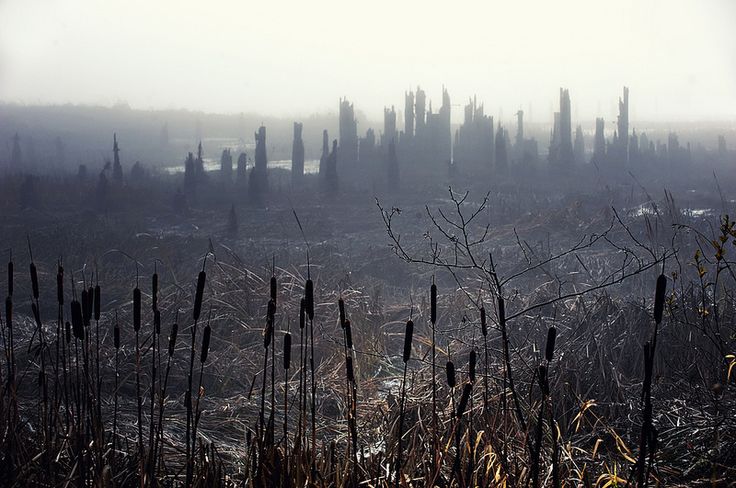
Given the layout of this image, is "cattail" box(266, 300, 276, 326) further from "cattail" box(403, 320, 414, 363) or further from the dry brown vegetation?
"cattail" box(403, 320, 414, 363)

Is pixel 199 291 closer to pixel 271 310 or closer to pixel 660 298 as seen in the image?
pixel 271 310

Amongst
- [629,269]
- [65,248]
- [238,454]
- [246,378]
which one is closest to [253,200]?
[65,248]

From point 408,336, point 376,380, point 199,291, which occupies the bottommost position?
point 376,380

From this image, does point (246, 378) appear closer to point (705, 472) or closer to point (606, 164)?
point (705, 472)

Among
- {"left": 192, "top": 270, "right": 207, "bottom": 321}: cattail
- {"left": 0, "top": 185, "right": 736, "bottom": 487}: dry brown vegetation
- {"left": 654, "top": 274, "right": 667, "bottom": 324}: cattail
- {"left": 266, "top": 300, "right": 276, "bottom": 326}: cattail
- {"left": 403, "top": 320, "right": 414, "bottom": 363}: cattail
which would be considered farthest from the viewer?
{"left": 0, "top": 185, "right": 736, "bottom": 487}: dry brown vegetation

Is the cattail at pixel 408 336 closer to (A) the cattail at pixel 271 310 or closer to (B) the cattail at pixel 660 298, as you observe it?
(A) the cattail at pixel 271 310

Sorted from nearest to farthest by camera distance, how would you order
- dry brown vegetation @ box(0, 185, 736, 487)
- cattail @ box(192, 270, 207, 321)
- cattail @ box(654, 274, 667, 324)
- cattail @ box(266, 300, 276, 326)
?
1. cattail @ box(654, 274, 667, 324)
2. cattail @ box(192, 270, 207, 321)
3. cattail @ box(266, 300, 276, 326)
4. dry brown vegetation @ box(0, 185, 736, 487)

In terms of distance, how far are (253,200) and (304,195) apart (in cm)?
228

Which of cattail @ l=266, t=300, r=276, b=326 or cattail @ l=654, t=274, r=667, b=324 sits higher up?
cattail @ l=654, t=274, r=667, b=324

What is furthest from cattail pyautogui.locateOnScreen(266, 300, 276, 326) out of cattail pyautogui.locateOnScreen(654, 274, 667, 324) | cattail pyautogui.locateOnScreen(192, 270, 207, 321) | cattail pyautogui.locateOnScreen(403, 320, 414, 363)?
cattail pyautogui.locateOnScreen(654, 274, 667, 324)

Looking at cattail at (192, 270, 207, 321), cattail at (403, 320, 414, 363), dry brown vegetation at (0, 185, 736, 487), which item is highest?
cattail at (192, 270, 207, 321)

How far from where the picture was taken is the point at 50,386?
5309 millimetres

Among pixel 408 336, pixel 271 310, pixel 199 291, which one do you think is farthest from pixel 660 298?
pixel 199 291

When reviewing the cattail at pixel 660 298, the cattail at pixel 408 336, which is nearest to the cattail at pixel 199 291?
the cattail at pixel 408 336
